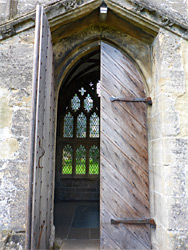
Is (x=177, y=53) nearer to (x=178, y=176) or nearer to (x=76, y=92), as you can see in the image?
(x=178, y=176)

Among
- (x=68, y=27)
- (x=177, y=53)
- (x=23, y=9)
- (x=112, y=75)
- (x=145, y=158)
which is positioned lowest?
(x=145, y=158)

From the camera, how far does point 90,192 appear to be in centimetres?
671

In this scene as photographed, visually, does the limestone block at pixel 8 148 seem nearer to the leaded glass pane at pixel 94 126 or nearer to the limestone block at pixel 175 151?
the limestone block at pixel 175 151

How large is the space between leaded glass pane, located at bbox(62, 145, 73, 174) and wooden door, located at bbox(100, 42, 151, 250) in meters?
4.39

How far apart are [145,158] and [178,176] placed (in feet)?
1.72

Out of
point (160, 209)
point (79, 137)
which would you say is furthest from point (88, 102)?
point (160, 209)

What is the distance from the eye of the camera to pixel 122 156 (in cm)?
273

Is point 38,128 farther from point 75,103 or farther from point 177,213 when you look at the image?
point 75,103

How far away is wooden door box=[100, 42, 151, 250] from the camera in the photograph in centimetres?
261

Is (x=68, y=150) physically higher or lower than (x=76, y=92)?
lower

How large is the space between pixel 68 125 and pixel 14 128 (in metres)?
4.80

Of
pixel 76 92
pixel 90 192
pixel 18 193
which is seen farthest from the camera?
pixel 76 92

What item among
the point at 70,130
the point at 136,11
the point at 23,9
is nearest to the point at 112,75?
the point at 136,11

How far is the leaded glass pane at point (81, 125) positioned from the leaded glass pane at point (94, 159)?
593 mm
